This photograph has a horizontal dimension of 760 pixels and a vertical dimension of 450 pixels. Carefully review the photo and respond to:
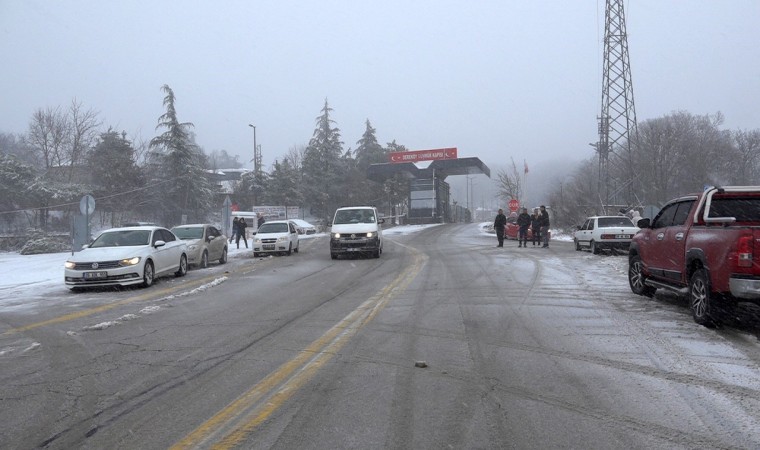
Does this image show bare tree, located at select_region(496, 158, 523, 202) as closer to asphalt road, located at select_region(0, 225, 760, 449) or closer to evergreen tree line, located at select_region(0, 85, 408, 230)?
evergreen tree line, located at select_region(0, 85, 408, 230)

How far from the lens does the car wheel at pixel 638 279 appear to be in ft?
33.7

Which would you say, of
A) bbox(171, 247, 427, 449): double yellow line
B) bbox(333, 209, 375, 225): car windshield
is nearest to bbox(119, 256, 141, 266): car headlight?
bbox(171, 247, 427, 449): double yellow line

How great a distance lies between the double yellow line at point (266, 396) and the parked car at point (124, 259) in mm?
7099

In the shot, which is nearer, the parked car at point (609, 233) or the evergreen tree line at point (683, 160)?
the parked car at point (609, 233)

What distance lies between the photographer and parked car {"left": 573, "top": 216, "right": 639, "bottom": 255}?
20391 millimetres

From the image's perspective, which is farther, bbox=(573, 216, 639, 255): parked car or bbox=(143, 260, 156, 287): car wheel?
bbox=(573, 216, 639, 255): parked car

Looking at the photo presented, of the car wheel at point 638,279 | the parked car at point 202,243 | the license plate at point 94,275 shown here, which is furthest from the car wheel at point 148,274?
the car wheel at point 638,279

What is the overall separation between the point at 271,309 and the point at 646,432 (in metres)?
6.69

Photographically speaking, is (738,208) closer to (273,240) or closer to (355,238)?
(355,238)

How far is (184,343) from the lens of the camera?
22.7 ft

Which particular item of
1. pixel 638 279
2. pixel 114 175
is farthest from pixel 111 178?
pixel 638 279

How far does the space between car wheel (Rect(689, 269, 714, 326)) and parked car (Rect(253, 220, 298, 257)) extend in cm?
1748

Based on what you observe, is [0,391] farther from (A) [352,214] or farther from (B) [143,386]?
(A) [352,214]

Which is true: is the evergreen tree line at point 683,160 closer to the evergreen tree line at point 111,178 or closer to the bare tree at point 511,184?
the bare tree at point 511,184
